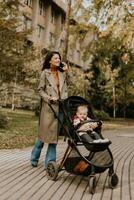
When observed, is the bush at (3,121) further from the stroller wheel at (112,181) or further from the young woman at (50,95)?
the stroller wheel at (112,181)

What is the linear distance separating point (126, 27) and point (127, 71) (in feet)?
118

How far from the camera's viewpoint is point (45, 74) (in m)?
9.43

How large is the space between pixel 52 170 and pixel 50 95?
4.84ft

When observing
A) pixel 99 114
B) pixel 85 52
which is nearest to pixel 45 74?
pixel 85 52

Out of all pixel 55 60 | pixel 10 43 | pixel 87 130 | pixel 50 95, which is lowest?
pixel 87 130

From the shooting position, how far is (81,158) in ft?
26.6

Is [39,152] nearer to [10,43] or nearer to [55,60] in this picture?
[55,60]

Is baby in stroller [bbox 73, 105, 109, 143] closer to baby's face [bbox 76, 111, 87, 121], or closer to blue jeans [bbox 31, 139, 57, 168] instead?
baby's face [bbox 76, 111, 87, 121]

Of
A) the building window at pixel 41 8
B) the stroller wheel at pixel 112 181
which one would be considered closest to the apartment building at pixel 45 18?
the building window at pixel 41 8

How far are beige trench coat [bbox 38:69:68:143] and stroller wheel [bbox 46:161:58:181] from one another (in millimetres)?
518

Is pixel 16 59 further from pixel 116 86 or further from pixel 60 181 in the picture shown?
pixel 116 86

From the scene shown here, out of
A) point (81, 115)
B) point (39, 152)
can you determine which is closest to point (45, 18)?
point (39, 152)

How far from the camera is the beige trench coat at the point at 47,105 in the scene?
29.9 ft

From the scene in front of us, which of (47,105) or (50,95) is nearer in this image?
(47,105)
